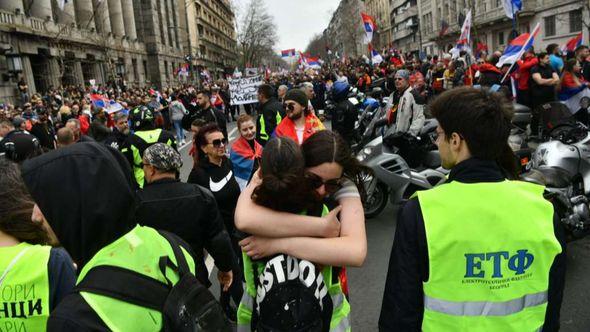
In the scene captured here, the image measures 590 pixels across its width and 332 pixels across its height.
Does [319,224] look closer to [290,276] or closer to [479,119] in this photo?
[290,276]

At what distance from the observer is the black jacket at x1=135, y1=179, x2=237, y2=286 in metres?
2.93

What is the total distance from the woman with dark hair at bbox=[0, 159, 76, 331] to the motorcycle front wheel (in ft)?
15.7

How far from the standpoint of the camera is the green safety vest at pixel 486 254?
1.59 m

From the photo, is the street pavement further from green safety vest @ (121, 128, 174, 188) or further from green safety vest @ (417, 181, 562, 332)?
green safety vest @ (417, 181, 562, 332)

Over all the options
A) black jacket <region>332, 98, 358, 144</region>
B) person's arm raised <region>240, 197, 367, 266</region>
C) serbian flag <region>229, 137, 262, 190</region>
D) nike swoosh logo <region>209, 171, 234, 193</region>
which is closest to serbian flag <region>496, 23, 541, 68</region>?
black jacket <region>332, 98, 358, 144</region>

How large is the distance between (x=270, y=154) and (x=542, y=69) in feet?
30.7

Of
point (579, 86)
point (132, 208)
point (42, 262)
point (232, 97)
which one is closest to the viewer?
point (132, 208)

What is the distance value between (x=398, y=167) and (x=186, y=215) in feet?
11.8

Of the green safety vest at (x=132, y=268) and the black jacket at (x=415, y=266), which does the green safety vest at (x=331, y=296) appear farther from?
the green safety vest at (x=132, y=268)

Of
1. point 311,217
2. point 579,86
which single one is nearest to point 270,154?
point 311,217

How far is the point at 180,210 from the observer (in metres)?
2.96

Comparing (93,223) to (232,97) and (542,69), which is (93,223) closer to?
(542,69)

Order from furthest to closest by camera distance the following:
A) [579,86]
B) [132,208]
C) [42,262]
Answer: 1. [579,86]
2. [42,262]
3. [132,208]

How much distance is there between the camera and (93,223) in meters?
1.30
